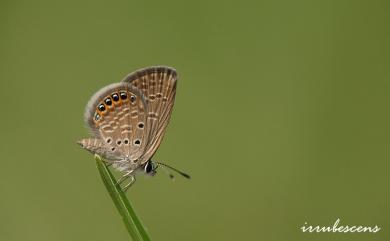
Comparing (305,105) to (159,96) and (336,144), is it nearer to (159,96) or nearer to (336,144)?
(336,144)

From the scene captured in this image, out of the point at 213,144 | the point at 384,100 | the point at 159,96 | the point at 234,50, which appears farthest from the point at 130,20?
the point at 159,96

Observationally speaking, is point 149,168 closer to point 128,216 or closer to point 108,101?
point 108,101

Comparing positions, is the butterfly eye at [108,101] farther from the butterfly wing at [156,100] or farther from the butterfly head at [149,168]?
the butterfly head at [149,168]

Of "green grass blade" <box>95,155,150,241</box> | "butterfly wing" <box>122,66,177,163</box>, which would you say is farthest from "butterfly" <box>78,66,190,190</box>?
"green grass blade" <box>95,155,150,241</box>

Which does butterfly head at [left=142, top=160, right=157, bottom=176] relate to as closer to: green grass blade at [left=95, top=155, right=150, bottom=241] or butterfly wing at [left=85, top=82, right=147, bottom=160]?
butterfly wing at [left=85, top=82, right=147, bottom=160]

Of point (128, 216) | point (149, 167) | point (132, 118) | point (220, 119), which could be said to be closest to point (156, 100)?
point (132, 118)

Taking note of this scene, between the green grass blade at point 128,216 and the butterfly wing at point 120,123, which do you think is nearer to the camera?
the green grass blade at point 128,216

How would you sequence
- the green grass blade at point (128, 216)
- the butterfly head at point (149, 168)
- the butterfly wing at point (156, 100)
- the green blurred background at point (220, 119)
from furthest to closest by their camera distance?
the green blurred background at point (220, 119) → the butterfly head at point (149, 168) → the butterfly wing at point (156, 100) → the green grass blade at point (128, 216)

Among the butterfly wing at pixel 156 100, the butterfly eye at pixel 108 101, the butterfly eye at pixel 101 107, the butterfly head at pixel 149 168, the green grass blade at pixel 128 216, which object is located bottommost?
the green grass blade at pixel 128 216

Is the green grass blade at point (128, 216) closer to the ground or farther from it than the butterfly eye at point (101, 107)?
closer to the ground

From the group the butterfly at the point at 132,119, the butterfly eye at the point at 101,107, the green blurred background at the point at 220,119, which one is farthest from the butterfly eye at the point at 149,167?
the green blurred background at the point at 220,119
